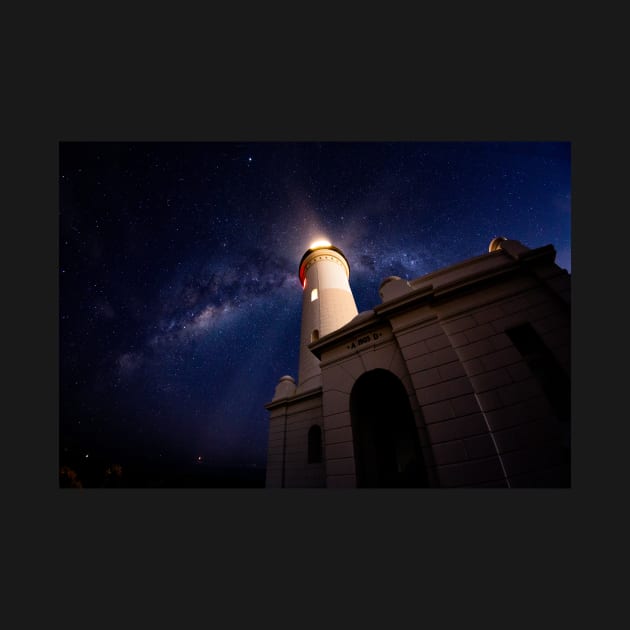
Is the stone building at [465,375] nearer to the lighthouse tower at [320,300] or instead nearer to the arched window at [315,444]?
the arched window at [315,444]

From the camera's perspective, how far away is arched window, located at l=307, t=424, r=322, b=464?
279 inches

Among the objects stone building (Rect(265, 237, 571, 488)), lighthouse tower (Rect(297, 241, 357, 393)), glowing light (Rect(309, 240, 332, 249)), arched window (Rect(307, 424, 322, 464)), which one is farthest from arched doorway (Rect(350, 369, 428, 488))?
glowing light (Rect(309, 240, 332, 249))

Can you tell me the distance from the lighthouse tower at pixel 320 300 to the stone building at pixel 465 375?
11.5 feet

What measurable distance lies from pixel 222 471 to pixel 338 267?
10183 mm

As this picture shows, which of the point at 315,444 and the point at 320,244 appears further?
the point at 320,244

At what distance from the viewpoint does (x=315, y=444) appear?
23.9ft

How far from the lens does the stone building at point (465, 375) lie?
11.3 ft

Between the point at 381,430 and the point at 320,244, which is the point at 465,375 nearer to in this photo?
the point at 381,430

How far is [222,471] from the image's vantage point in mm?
6758

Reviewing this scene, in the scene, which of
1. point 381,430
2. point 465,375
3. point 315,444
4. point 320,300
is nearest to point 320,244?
point 320,300

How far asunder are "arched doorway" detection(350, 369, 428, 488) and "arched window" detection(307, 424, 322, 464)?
1872 mm

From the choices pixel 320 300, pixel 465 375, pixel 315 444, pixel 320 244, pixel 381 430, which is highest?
pixel 320 244

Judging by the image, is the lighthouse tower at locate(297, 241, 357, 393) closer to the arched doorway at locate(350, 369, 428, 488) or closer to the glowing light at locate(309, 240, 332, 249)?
the glowing light at locate(309, 240, 332, 249)

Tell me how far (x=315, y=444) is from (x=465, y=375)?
502 cm
